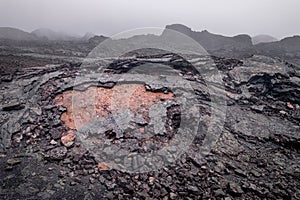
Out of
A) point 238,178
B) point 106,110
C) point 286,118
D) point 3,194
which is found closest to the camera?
point 3,194

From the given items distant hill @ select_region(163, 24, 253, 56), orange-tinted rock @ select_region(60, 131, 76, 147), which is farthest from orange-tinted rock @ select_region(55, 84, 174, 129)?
distant hill @ select_region(163, 24, 253, 56)

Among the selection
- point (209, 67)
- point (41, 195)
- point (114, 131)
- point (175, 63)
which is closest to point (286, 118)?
point (209, 67)

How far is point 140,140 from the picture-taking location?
454cm

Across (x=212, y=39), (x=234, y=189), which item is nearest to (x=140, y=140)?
(x=234, y=189)

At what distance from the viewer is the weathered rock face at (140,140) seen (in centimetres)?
376

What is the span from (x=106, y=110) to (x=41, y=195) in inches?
80.6

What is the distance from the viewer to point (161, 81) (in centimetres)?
617

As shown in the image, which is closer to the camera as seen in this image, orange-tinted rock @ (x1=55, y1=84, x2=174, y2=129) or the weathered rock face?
the weathered rock face

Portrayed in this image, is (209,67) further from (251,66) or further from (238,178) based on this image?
(238,178)

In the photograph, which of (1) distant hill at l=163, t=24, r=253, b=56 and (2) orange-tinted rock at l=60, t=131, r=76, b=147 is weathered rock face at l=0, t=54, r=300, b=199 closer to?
(2) orange-tinted rock at l=60, t=131, r=76, b=147

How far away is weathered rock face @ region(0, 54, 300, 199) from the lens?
3.76 meters

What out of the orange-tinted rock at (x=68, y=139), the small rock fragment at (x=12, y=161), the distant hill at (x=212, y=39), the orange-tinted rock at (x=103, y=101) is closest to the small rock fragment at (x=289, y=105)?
the orange-tinted rock at (x=103, y=101)

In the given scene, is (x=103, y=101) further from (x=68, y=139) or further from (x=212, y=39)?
(x=212, y=39)

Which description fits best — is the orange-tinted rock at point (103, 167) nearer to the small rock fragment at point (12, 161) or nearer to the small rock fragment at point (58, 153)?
the small rock fragment at point (58, 153)
